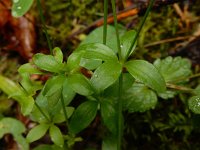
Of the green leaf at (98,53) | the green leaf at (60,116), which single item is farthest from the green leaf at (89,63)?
the green leaf at (60,116)

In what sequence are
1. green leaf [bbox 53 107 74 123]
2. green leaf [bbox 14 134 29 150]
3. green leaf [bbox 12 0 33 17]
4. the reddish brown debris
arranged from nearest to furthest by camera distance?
1. green leaf [bbox 12 0 33 17]
2. green leaf [bbox 53 107 74 123]
3. green leaf [bbox 14 134 29 150]
4. the reddish brown debris

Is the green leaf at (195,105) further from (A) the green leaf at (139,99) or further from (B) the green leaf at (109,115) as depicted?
(B) the green leaf at (109,115)

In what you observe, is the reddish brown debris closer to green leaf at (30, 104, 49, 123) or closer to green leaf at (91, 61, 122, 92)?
green leaf at (30, 104, 49, 123)

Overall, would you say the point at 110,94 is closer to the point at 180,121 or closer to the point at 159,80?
the point at 159,80

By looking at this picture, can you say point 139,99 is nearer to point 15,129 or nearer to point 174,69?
point 174,69

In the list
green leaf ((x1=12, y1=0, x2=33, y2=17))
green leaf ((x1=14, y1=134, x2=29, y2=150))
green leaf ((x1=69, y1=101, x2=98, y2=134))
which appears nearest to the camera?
green leaf ((x1=12, y1=0, x2=33, y2=17))

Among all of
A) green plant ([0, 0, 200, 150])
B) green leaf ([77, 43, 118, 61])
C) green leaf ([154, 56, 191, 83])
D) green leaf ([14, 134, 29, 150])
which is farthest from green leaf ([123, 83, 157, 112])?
green leaf ([14, 134, 29, 150])
